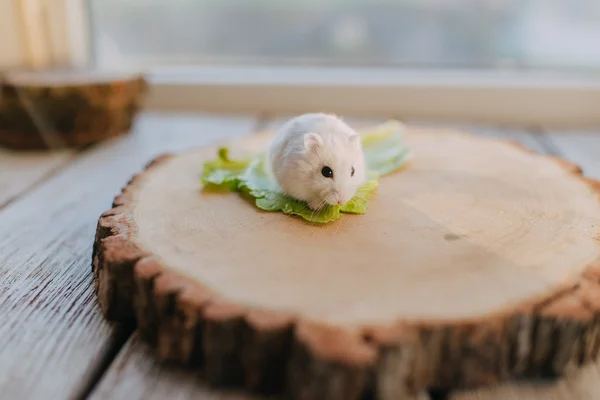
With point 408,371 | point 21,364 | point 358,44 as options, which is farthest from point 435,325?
point 358,44

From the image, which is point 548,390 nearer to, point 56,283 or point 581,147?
Answer: point 56,283

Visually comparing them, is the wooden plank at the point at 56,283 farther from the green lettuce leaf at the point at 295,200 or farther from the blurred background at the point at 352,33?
the blurred background at the point at 352,33

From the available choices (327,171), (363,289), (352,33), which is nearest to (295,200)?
(327,171)

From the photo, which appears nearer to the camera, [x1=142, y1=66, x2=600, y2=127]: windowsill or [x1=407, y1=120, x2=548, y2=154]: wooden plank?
[x1=407, y1=120, x2=548, y2=154]: wooden plank

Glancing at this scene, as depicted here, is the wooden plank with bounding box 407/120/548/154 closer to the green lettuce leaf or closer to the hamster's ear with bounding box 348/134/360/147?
the green lettuce leaf

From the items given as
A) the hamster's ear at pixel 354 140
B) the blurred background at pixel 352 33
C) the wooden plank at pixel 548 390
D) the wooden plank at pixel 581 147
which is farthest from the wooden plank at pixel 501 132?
the wooden plank at pixel 548 390

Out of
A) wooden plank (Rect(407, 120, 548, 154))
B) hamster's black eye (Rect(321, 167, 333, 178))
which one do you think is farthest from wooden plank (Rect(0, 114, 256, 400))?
wooden plank (Rect(407, 120, 548, 154))
